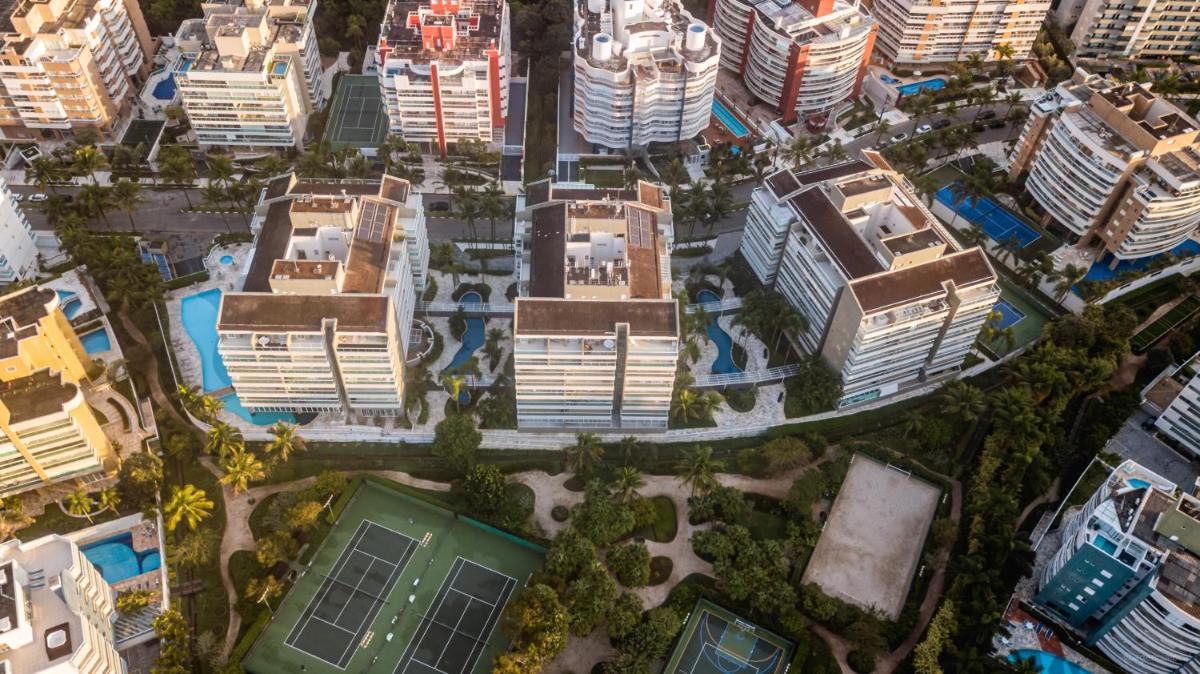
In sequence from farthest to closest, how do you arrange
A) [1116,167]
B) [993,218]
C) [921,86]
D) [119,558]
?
1. [921,86]
2. [993,218]
3. [1116,167]
4. [119,558]

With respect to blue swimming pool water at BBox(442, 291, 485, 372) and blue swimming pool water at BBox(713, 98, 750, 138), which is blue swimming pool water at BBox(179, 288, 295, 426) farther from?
blue swimming pool water at BBox(713, 98, 750, 138)

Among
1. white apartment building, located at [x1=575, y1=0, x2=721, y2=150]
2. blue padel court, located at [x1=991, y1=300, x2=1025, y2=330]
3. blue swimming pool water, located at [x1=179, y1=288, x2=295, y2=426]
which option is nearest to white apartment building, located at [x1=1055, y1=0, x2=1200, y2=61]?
blue padel court, located at [x1=991, y1=300, x2=1025, y2=330]

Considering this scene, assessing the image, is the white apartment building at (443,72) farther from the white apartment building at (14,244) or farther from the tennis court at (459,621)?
the tennis court at (459,621)

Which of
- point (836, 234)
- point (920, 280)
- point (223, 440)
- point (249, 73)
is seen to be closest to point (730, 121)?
point (836, 234)

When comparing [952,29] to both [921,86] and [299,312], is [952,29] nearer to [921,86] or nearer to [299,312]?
[921,86]

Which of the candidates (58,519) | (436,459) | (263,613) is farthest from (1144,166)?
(58,519)

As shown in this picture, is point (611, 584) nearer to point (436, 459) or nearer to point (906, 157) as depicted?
point (436, 459)

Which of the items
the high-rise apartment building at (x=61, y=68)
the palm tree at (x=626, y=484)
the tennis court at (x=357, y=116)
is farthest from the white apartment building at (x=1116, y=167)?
the high-rise apartment building at (x=61, y=68)
